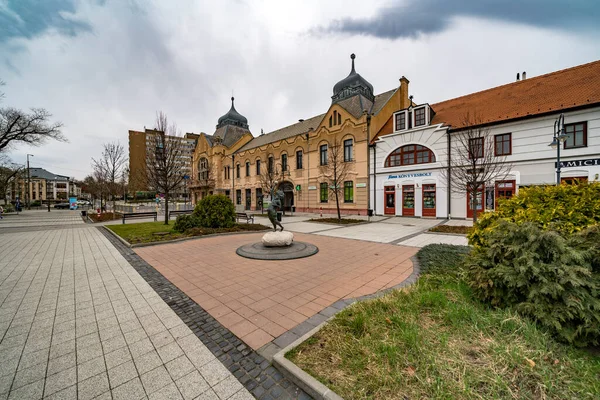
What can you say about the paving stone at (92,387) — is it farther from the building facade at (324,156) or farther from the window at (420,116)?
the window at (420,116)

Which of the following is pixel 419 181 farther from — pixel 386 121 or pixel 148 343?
pixel 148 343

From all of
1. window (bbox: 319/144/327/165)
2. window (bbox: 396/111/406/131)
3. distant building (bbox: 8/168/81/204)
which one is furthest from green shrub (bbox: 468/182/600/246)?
distant building (bbox: 8/168/81/204)

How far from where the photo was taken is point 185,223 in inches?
464

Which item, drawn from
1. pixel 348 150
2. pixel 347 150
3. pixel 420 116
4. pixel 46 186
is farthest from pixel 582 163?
pixel 46 186

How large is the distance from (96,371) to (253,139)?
1612 inches

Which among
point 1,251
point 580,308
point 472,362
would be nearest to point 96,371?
point 472,362

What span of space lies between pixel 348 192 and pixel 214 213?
15440 mm

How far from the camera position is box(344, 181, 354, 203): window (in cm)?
2405

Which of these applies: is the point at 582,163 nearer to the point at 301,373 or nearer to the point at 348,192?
the point at 348,192

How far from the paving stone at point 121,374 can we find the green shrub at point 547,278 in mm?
4724

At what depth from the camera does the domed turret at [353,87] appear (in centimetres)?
2703

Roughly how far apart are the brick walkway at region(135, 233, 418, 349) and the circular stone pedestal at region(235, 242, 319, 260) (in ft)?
0.78

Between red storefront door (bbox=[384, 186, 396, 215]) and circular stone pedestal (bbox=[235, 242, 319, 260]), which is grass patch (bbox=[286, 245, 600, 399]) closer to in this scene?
circular stone pedestal (bbox=[235, 242, 319, 260])

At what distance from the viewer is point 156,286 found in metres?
5.12
